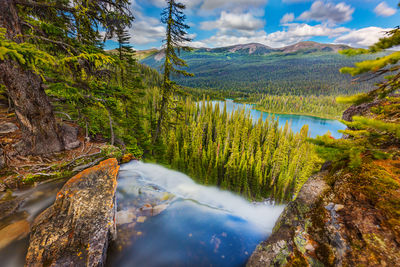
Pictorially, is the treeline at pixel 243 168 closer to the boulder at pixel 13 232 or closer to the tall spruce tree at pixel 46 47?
the tall spruce tree at pixel 46 47

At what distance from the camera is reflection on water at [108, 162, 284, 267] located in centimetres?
625

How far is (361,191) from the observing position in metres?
3.05

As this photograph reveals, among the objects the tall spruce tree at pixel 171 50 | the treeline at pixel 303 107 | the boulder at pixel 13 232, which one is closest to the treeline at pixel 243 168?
the tall spruce tree at pixel 171 50

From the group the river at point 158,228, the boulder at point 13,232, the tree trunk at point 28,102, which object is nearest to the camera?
the boulder at point 13,232

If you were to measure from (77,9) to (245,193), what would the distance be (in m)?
31.5

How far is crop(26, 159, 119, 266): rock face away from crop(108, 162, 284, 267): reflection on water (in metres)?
1.40

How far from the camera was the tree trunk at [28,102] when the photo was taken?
4.97m

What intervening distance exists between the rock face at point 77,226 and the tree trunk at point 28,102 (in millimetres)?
2599

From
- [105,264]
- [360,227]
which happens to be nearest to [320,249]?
[360,227]

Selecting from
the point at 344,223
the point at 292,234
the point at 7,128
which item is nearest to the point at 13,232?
the point at 7,128

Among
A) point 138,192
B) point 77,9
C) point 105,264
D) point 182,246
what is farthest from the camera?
point 138,192

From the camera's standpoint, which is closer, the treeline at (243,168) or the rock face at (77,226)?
the rock face at (77,226)

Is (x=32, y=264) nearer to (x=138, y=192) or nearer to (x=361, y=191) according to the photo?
(x=138, y=192)

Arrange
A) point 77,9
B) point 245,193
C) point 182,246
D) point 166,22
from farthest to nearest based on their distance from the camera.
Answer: point 245,193
point 166,22
point 182,246
point 77,9
